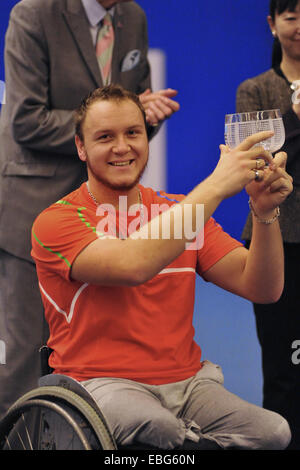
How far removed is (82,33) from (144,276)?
4.52 feet

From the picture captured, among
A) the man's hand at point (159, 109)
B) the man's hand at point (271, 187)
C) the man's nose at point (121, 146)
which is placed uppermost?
the man's hand at point (159, 109)

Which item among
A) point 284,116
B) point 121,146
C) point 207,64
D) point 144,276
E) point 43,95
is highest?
point 207,64

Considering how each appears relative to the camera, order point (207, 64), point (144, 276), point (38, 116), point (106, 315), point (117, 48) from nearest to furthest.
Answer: point (144, 276) < point (106, 315) < point (38, 116) < point (117, 48) < point (207, 64)

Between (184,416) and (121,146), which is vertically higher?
(121,146)

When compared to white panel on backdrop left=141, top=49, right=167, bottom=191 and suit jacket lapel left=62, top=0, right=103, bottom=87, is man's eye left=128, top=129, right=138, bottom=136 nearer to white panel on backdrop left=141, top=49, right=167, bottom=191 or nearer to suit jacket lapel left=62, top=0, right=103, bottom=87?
suit jacket lapel left=62, top=0, right=103, bottom=87

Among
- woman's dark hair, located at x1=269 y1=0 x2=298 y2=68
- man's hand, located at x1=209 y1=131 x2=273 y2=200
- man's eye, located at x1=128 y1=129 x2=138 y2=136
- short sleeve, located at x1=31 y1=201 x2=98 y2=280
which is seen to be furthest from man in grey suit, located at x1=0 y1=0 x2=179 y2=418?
man's hand, located at x1=209 y1=131 x2=273 y2=200

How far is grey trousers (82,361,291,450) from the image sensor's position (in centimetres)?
177

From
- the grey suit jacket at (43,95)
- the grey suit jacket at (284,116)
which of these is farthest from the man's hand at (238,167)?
the grey suit jacket at (43,95)

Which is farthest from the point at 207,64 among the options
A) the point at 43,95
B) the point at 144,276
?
the point at 144,276

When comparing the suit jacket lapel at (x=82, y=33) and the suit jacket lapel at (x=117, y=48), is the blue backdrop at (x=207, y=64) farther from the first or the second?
the suit jacket lapel at (x=82, y=33)

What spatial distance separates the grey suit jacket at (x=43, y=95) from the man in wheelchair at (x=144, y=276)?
2.30 ft

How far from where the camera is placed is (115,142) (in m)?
2.08

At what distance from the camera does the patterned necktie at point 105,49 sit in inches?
116

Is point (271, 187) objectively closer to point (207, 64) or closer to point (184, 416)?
point (184, 416)
